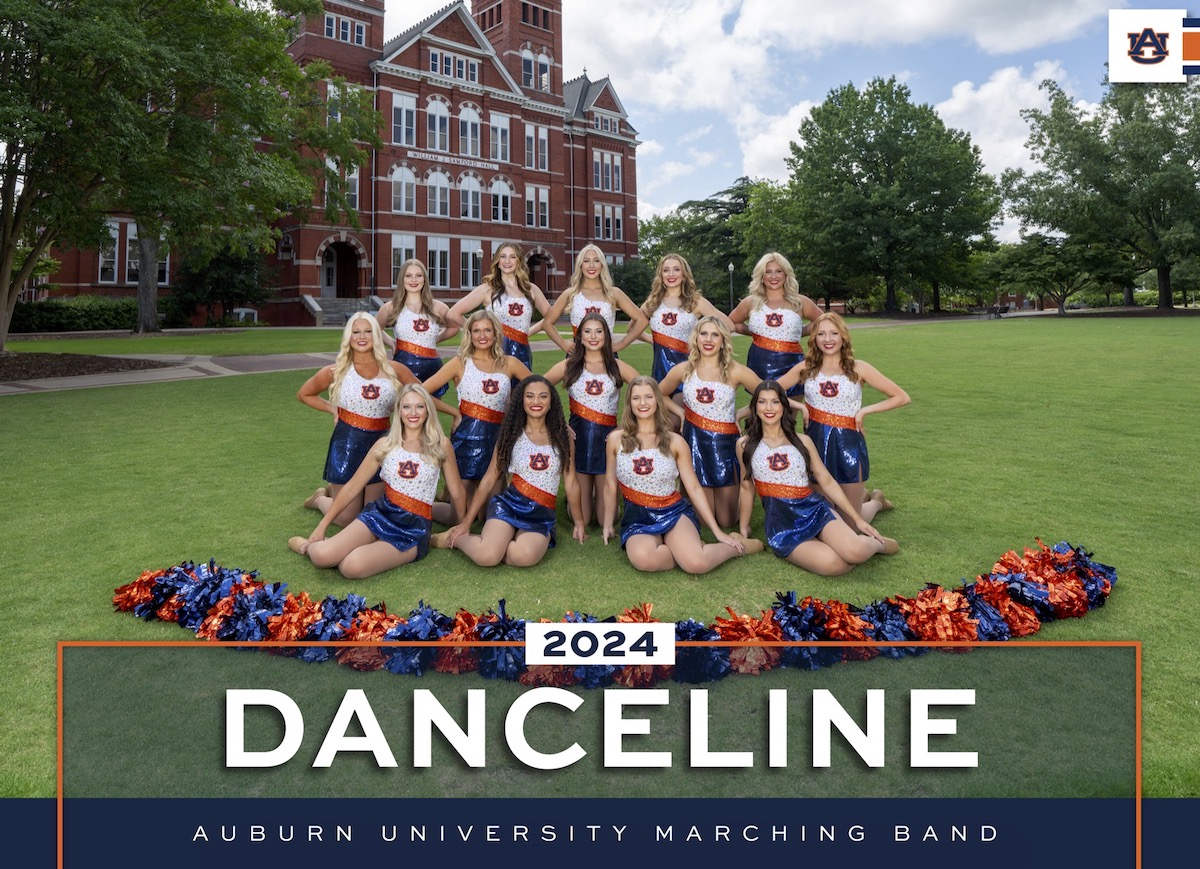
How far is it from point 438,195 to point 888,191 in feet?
84.6

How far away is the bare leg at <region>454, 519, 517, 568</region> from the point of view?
5133mm

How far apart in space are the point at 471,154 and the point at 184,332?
767 inches

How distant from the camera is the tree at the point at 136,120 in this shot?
13.9 metres

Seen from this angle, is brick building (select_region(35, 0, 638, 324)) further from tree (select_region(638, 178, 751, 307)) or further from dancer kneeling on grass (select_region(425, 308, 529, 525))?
dancer kneeling on grass (select_region(425, 308, 529, 525))

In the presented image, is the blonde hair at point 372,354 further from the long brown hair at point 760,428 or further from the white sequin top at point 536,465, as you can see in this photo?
the long brown hair at point 760,428

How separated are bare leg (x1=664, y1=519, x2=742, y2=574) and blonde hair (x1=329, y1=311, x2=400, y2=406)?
2253mm

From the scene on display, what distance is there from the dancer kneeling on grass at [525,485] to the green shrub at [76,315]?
34.4 m

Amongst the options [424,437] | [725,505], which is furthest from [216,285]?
[725,505]

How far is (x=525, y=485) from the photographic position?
5387 millimetres

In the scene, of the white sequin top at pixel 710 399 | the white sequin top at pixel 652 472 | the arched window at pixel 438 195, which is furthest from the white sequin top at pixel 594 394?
the arched window at pixel 438 195

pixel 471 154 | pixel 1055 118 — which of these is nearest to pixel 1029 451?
pixel 471 154

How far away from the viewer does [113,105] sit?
14.5 metres

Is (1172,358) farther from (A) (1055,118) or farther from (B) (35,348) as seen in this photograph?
(A) (1055,118)

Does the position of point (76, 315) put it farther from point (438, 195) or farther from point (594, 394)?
point (594, 394)
